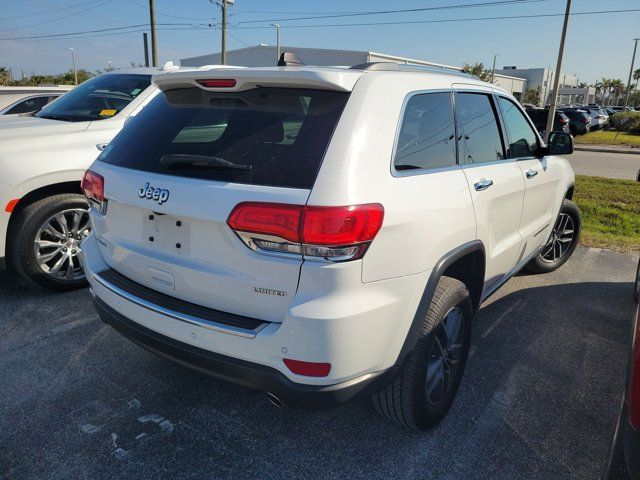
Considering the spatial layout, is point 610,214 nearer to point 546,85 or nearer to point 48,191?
point 48,191

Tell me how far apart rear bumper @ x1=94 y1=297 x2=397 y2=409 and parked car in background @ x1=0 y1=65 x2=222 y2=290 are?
7.59 feet

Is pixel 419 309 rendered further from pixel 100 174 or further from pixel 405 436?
pixel 100 174

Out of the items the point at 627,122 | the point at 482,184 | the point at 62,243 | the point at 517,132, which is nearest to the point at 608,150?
the point at 627,122

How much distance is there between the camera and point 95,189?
2.65m

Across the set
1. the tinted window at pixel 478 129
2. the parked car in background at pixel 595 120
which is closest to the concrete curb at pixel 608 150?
the parked car in background at pixel 595 120

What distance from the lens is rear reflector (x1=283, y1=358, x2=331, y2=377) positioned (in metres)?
1.97

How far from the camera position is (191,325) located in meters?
2.16

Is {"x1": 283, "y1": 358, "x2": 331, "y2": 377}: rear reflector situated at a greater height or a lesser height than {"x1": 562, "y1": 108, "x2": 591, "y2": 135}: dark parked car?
greater

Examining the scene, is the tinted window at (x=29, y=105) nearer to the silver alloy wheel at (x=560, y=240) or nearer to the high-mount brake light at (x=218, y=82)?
the high-mount brake light at (x=218, y=82)

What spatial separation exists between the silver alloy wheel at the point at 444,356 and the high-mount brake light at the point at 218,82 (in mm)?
1533

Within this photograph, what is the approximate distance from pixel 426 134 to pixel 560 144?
2.08 metres

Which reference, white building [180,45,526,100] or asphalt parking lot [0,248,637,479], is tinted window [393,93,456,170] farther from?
white building [180,45,526,100]

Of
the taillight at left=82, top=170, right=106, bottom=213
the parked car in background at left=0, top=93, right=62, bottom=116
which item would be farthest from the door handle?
the parked car in background at left=0, top=93, right=62, bottom=116

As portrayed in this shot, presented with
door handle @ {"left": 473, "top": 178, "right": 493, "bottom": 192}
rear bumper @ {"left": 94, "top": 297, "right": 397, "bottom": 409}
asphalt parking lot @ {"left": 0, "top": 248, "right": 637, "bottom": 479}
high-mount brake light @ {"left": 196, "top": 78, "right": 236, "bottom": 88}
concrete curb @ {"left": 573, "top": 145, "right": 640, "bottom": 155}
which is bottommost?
concrete curb @ {"left": 573, "top": 145, "right": 640, "bottom": 155}
